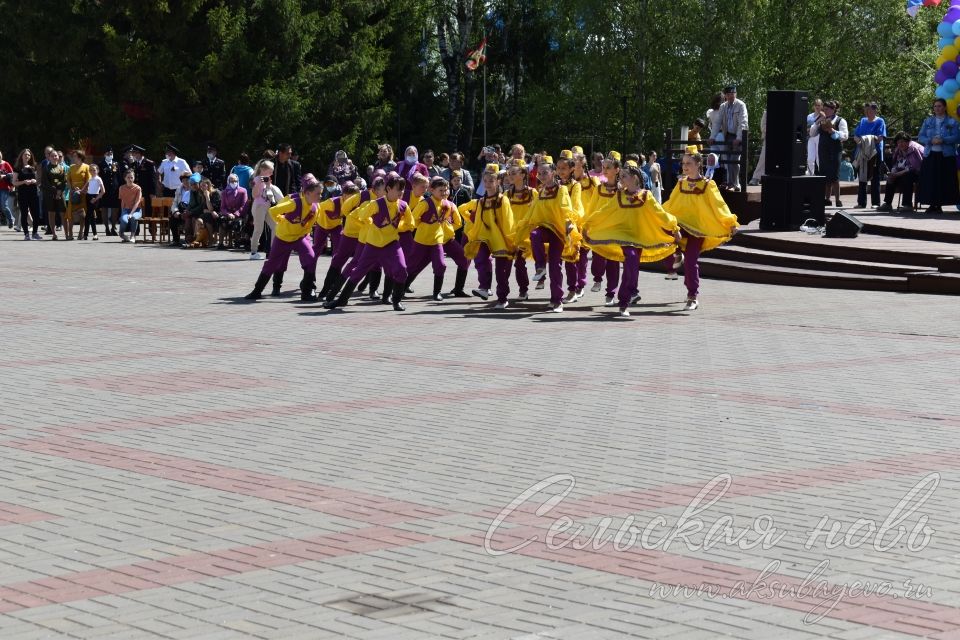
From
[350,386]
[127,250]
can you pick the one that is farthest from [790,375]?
[127,250]

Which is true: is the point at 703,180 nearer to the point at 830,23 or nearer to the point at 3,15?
the point at 3,15

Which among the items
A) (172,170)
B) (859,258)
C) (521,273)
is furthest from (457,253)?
(172,170)

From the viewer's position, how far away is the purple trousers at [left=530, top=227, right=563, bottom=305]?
54.2 ft

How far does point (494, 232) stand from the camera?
17.1m

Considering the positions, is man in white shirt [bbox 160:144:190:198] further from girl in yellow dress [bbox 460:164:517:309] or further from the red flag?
the red flag

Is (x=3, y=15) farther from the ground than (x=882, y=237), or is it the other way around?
(x=3, y=15)

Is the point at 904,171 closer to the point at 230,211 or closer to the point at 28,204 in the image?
the point at 230,211

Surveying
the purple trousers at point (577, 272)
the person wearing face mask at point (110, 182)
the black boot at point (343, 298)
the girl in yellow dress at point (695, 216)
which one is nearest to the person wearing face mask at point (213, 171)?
the person wearing face mask at point (110, 182)

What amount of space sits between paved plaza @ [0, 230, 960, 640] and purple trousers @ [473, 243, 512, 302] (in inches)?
87.7

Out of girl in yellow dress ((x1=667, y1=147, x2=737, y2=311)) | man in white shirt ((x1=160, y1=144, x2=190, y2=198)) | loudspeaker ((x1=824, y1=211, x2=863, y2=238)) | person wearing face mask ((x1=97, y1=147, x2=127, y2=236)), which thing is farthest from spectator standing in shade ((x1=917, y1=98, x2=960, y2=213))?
person wearing face mask ((x1=97, y1=147, x2=127, y2=236))

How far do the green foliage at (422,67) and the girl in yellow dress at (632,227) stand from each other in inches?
900

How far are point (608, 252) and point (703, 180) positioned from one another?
1.38 metres

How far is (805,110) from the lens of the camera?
22938 mm

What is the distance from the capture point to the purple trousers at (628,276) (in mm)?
16031
